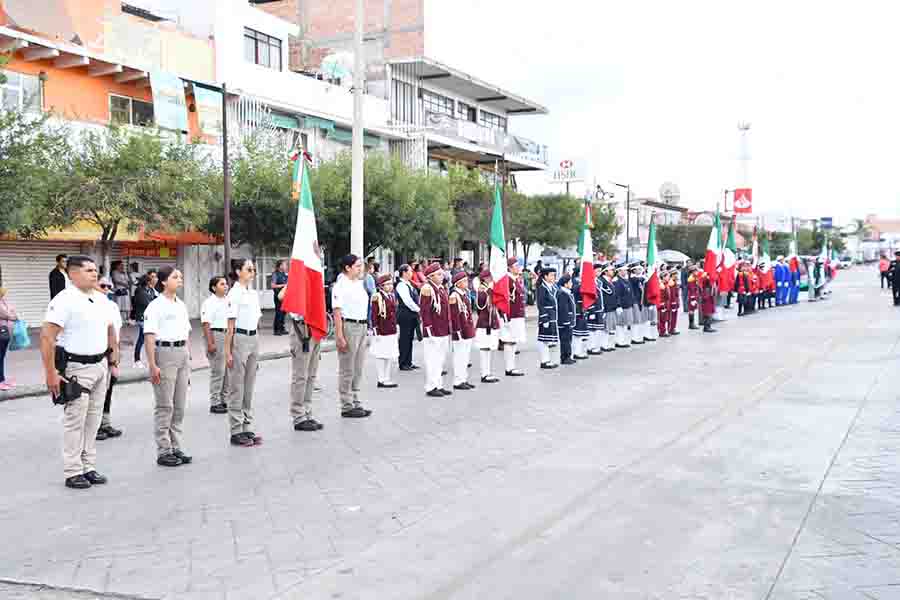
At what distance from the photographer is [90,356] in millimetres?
7098

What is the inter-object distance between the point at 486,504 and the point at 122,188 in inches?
586

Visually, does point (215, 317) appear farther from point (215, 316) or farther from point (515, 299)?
point (515, 299)

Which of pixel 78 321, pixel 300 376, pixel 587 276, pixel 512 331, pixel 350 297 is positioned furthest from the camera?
pixel 587 276

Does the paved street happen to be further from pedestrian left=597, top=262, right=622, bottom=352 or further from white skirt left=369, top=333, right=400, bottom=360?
pedestrian left=597, top=262, right=622, bottom=352

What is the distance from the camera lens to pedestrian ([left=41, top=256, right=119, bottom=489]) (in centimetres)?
690

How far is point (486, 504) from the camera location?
638 centimetres

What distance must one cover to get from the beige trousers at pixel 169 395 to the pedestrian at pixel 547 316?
311 inches

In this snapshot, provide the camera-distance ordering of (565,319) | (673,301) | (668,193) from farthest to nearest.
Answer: (668,193) → (673,301) → (565,319)

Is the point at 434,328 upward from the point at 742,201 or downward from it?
downward

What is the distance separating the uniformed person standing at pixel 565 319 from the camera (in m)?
15.4

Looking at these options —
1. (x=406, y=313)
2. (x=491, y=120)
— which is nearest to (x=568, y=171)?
(x=491, y=120)

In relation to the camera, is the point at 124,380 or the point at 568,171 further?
the point at 568,171

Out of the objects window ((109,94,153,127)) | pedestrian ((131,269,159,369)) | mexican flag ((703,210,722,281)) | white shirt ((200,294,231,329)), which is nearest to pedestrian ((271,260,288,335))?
pedestrian ((131,269,159,369))

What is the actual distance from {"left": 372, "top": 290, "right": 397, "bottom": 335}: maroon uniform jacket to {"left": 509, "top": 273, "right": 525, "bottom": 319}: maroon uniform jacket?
2211mm
